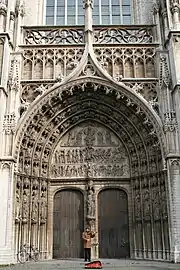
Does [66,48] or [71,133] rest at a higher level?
[66,48]

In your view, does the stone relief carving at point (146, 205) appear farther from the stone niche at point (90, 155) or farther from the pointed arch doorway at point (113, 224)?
the stone niche at point (90, 155)

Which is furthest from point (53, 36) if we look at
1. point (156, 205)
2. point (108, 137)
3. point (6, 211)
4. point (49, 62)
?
point (156, 205)

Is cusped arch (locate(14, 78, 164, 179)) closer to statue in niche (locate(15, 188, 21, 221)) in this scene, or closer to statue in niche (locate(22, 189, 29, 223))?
statue in niche (locate(22, 189, 29, 223))

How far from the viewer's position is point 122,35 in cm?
1316

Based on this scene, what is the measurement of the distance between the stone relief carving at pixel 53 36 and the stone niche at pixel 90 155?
331 cm

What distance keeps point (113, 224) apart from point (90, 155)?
266cm

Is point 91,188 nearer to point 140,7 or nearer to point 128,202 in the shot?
point 128,202

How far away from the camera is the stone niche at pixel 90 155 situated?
41.0ft

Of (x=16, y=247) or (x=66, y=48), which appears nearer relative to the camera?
(x=16, y=247)

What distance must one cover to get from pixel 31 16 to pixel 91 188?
8.08 metres

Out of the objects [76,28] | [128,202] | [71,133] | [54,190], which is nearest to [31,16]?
[76,28]

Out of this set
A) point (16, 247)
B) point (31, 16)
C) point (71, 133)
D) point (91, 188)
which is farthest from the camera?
point (31, 16)

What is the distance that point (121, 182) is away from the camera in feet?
40.6

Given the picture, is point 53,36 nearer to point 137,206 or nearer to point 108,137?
point 108,137
